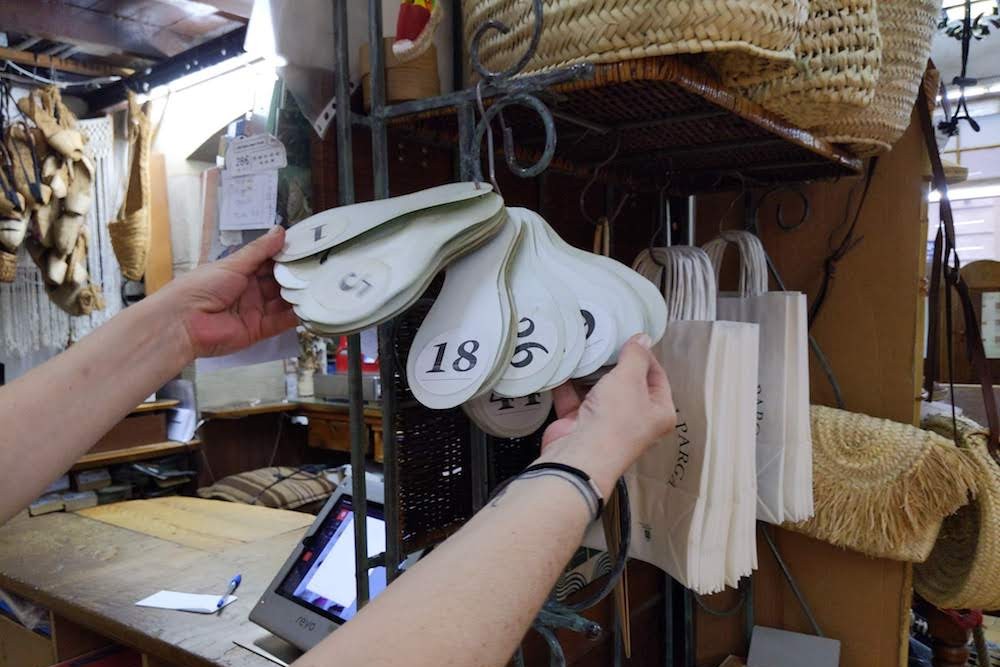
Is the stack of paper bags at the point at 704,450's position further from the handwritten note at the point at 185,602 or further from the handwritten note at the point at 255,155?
the handwritten note at the point at 185,602

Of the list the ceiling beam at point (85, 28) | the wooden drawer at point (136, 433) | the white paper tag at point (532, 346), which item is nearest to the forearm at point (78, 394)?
the white paper tag at point (532, 346)

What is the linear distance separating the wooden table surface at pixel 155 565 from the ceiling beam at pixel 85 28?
1591mm

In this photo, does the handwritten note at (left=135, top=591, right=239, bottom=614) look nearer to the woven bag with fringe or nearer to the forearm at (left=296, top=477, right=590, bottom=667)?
the forearm at (left=296, top=477, right=590, bottom=667)

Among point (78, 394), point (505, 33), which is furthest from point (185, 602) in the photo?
point (505, 33)

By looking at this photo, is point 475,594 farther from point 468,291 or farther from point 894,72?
point 894,72

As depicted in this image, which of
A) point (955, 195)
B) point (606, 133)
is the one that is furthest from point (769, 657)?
point (955, 195)

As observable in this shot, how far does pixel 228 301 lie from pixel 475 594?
1.66 ft

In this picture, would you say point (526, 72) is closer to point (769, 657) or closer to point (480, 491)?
point (480, 491)

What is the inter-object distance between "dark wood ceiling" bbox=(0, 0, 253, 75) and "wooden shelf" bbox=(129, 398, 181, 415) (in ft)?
4.68

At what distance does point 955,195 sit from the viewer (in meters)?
5.52

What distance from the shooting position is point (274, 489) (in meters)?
2.87

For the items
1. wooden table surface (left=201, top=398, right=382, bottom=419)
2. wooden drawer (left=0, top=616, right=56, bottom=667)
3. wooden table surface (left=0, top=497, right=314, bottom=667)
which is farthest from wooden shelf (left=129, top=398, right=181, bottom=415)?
wooden drawer (left=0, top=616, right=56, bottom=667)

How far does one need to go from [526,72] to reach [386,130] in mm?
221

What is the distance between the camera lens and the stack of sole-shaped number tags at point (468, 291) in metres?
0.72
